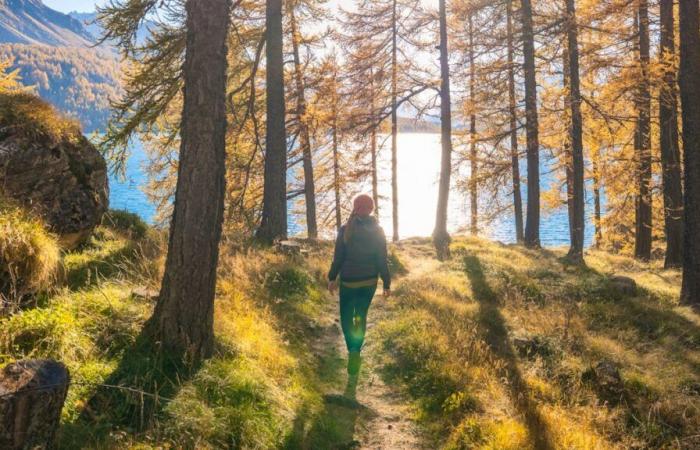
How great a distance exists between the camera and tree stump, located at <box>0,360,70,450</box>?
2699 millimetres

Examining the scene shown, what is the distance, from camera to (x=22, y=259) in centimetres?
474

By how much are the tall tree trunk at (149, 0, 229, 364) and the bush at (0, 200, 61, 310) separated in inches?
50.8

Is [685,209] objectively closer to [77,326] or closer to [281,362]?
[281,362]

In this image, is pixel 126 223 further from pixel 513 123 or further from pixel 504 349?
pixel 513 123

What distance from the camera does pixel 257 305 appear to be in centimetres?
729

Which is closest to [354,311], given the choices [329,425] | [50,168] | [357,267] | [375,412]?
[357,267]

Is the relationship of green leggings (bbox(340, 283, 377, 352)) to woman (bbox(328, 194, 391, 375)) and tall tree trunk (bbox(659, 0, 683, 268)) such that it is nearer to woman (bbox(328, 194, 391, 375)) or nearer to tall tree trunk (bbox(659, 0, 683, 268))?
woman (bbox(328, 194, 391, 375))

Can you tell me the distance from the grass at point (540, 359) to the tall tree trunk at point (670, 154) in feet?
13.6

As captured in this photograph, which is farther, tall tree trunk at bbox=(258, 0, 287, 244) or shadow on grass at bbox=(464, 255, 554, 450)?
tall tree trunk at bbox=(258, 0, 287, 244)

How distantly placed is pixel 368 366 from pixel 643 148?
48.3 feet

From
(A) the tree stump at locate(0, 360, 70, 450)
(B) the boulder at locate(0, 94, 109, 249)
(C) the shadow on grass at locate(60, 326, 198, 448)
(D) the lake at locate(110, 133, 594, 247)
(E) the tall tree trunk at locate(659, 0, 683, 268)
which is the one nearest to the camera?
(A) the tree stump at locate(0, 360, 70, 450)

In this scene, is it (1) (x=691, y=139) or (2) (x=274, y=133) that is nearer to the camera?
(1) (x=691, y=139)

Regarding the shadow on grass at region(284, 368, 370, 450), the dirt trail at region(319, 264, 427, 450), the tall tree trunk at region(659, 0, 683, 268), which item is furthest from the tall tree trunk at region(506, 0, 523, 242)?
the shadow on grass at region(284, 368, 370, 450)

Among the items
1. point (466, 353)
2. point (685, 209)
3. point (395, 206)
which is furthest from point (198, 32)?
point (395, 206)
